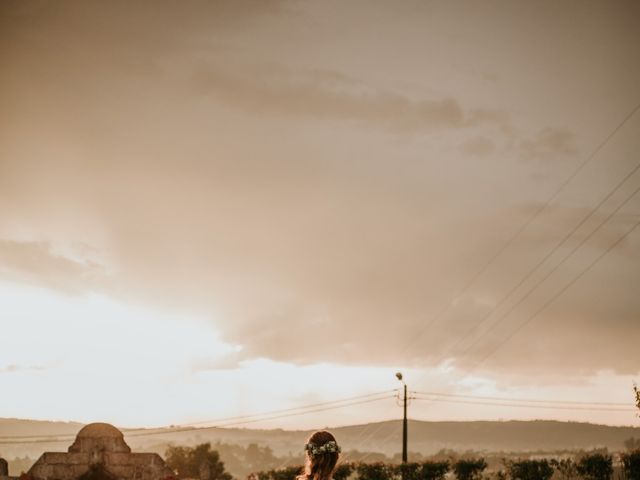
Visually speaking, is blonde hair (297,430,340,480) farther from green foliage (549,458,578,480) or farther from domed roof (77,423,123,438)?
green foliage (549,458,578,480)

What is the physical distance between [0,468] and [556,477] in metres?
27.3

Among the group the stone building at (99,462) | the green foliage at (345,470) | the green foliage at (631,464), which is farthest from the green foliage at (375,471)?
the stone building at (99,462)

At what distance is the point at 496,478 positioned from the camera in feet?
107

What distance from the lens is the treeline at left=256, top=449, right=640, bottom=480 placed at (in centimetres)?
3122

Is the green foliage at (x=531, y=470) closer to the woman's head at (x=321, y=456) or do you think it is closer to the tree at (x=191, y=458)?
the woman's head at (x=321, y=456)

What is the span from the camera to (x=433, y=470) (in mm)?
36906

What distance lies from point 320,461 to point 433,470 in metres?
32.8

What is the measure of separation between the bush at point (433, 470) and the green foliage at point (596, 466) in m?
7.65

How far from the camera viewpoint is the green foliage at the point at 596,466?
31.8 metres

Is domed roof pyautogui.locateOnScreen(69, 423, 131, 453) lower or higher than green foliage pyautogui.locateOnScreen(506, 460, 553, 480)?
higher

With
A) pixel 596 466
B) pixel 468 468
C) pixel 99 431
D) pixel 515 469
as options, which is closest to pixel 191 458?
pixel 468 468

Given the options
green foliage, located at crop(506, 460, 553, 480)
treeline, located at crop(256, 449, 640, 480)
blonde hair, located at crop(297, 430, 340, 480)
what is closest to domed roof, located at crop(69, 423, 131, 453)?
treeline, located at crop(256, 449, 640, 480)

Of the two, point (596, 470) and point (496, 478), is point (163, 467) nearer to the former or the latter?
point (496, 478)

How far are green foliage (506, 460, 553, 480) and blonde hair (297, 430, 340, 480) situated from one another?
29429 millimetres
